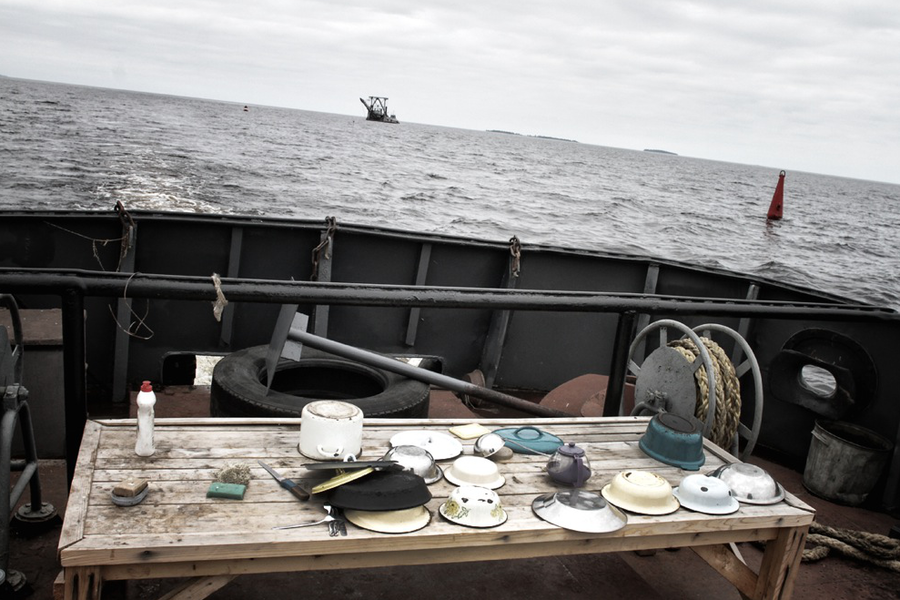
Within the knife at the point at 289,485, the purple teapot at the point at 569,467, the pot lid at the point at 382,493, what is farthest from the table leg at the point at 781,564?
the knife at the point at 289,485

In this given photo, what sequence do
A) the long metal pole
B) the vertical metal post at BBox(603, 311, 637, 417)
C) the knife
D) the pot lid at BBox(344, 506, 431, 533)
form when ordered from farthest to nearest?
the long metal pole < the vertical metal post at BBox(603, 311, 637, 417) < the knife < the pot lid at BBox(344, 506, 431, 533)

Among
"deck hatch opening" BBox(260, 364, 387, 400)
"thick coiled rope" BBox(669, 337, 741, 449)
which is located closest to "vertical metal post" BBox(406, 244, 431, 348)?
"deck hatch opening" BBox(260, 364, 387, 400)

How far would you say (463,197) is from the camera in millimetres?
37781

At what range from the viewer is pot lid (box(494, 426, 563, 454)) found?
9.36 ft

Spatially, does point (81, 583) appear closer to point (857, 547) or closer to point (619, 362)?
point (619, 362)

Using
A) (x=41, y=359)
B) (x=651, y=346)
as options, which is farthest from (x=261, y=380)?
(x=651, y=346)

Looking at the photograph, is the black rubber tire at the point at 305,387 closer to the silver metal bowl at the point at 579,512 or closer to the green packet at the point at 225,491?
the green packet at the point at 225,491

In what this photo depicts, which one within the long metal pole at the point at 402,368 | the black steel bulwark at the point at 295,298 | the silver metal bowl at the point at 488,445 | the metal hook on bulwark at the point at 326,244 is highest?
the black steel bulwark at the point at 295,298

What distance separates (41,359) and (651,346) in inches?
185

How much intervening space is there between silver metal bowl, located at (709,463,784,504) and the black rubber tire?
1.73 metres

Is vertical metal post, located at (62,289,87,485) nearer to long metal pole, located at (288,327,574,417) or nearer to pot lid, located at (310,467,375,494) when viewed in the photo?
pot lid, located at (310,467,375,494)

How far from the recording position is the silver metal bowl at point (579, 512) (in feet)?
7.48

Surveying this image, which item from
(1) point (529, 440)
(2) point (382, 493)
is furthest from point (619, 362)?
(2) point (382, 493)

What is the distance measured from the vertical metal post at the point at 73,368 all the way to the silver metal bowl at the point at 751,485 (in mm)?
2288
